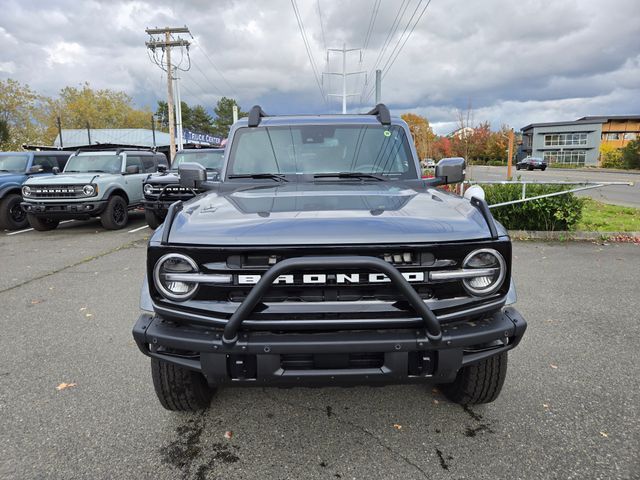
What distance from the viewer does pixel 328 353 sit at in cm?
194

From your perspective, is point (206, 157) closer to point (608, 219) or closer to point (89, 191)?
point (89, 191)

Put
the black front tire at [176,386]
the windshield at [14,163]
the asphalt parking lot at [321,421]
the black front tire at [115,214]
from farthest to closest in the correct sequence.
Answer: the windshield at [14,163] → the black front tire at [115,214] → the black front tire at [176,386] → the asphalt parking lot at [321,421]

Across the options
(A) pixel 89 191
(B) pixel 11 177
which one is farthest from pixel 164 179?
(B) pixel 11 177

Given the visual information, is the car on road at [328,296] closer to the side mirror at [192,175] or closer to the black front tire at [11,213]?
the side mirror at [192,175]

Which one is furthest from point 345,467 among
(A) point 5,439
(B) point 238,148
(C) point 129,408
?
(B) point 238,148

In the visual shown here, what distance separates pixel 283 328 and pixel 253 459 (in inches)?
34.6

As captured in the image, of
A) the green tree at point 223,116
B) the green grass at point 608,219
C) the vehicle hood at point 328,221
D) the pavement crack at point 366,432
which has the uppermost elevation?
the green tree at point 223,116

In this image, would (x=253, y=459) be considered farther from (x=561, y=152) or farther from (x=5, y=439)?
(x=561, y=152)

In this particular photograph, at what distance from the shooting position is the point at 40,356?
3.59m

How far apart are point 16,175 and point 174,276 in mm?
11116

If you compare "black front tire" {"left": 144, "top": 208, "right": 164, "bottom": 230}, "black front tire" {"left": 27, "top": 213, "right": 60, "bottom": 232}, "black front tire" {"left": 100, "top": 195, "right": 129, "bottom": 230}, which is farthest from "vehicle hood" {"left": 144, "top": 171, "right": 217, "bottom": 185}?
"black front tire" {"left": 27, "top": 213, "right": 60, "bottom": 232}

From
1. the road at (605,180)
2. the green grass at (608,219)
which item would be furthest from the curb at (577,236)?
the road at (605,180)

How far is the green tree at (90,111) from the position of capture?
58594mm

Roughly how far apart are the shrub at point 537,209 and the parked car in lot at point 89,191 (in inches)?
319
